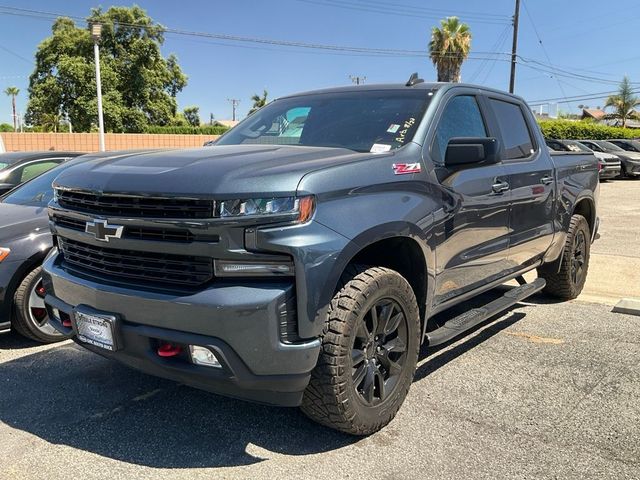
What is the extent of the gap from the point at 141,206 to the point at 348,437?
163 cm

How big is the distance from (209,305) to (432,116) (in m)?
1.97

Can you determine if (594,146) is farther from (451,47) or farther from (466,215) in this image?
(466,215)

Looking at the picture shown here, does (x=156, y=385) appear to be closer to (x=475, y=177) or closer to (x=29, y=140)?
(x=475, y=177)

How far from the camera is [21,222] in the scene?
470 cm

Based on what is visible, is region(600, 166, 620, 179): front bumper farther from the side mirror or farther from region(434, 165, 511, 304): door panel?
the side mirror

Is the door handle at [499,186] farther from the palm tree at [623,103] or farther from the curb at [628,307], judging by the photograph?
the palm tree at [623,103]

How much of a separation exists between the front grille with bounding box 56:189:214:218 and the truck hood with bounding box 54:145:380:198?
38 mm

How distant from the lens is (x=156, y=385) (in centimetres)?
391

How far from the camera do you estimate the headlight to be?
2627mm

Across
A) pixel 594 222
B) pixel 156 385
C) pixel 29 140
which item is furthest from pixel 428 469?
pixel 29 140

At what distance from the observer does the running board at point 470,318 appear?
3633 millimetres

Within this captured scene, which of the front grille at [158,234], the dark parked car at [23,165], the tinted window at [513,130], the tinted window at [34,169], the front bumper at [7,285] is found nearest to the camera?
the front grille at [158,234]

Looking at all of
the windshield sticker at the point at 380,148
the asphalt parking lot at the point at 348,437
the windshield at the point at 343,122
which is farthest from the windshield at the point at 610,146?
the windshield sticker at the point at 380,148

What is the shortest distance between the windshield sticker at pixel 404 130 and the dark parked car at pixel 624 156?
23347mm
